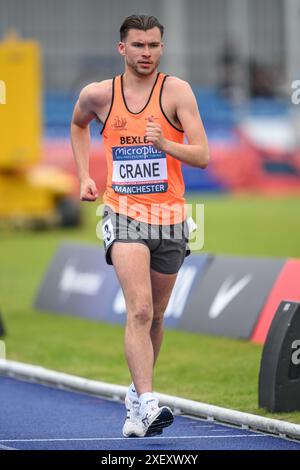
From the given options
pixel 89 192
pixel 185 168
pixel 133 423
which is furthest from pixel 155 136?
pixel 185 168

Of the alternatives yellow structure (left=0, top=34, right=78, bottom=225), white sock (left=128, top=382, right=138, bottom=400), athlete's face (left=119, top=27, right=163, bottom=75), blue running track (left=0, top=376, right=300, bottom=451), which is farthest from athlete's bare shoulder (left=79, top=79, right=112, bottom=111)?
yellow structure (left=0, top=34, right=78, bottom=225)

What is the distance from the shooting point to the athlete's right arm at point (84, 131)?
7895mm

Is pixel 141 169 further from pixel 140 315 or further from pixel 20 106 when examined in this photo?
pixel 20 106

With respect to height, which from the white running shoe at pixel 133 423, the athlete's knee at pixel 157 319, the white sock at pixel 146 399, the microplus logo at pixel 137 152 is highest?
the microplus logo at pixel 137 152

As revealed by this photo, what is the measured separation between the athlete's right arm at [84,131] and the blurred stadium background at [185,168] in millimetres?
1995

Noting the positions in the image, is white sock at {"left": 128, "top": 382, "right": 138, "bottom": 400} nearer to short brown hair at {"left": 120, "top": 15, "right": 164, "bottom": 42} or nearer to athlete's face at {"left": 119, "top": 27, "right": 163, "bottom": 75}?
athlete's face at {"left": 119, "top": 27, "right": 163, "bottom": 75}

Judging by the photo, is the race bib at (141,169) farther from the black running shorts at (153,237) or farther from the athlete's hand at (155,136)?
the athlete's hand at (155,136)

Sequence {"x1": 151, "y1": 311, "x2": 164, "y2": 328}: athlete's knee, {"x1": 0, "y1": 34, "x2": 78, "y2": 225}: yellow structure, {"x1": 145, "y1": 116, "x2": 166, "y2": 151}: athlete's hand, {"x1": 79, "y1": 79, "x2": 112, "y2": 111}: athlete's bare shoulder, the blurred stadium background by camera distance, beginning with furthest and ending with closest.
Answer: {"x1": 0, "y1": 34, "x2": 78, "y2": 225}: yellow structure
the blurred stadium background
{"x1": 151, "y1": 311, "x2": 164, "y2": 328}: athlete's knee
{"x1": 79, "y1": 79, "x2": 112, "y2": 111}: athlete's bare shoulder
{"x1": 145, "y1": 116, "x2": 166, "y2": 151}: athlete's hand

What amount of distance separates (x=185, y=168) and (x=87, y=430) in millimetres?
26494

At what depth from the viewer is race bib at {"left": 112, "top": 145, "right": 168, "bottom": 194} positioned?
7.74 m

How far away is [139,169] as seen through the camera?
775 centimetres

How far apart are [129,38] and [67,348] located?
4863 millimetres

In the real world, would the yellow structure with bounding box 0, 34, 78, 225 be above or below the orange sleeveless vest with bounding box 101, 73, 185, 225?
above

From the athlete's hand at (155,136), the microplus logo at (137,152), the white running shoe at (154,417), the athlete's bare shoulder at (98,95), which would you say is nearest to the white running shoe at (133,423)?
the white running shoe at (154,417)
